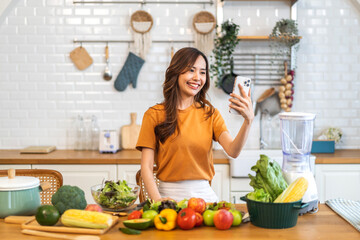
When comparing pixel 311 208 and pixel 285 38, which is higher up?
pixel 285 38

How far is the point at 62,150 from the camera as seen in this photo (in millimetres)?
4242

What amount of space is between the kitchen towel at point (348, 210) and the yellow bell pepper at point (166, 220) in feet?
2.49

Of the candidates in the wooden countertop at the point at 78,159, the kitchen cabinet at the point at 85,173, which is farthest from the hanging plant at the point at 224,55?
the kitchen cabinet at the point at 85,173

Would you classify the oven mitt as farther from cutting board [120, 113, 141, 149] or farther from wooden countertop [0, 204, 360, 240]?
wooden countertop [0, 204, 360, 240]

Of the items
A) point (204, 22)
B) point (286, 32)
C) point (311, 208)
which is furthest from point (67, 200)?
point (286, 32)

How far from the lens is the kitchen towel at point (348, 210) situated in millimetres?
1786

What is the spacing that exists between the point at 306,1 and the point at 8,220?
3.61m

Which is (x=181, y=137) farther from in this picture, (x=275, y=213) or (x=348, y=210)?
(x=348, y=210)

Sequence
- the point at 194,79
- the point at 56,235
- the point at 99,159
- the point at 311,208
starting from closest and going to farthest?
the point at 56,235
the point at 311,208
the point at 194,79
the point at 99,159

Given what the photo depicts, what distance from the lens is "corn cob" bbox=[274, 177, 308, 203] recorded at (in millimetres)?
1700

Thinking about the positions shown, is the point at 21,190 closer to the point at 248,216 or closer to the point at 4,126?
the point at 248,216

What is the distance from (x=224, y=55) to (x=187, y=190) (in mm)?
2038

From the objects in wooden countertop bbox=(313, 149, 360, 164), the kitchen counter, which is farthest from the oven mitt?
wooden countertop bbox=(313, 149, 360, 164)

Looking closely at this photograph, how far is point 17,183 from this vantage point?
1820 millimetres
